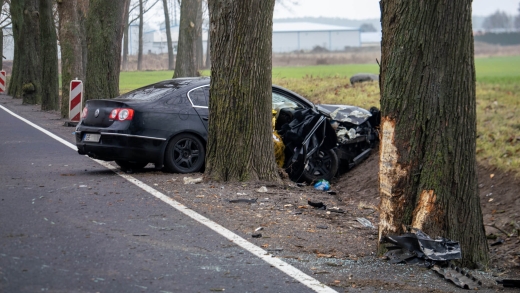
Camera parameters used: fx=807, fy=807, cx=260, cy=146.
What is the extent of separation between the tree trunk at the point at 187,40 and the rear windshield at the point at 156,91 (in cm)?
2108

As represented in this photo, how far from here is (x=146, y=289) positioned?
5.76m

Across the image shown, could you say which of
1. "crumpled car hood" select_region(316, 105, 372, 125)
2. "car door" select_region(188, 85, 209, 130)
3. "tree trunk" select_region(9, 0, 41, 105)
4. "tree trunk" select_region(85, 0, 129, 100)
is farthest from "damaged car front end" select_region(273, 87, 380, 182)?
"tree trunk" select_region(9, 0, 41, 105)

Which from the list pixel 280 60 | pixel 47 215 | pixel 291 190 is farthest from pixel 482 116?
pixel 280 60

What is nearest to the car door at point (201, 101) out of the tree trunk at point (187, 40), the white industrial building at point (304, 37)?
the tree trunk at point (187, 40)

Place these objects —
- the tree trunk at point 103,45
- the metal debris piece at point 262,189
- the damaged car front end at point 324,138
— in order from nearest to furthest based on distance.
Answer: the metal debris piece at point 262,189 < the damaged car front end at point 324,138 < the tree trunk at point 103,45

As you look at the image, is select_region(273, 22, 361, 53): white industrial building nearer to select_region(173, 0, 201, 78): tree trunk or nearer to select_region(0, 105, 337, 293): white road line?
select_region(173, 0, 201, 78): tree trunk

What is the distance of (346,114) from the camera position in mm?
14203

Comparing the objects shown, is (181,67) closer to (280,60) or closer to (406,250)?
(406,250)

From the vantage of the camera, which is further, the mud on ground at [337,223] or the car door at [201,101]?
the car door at [201,101]

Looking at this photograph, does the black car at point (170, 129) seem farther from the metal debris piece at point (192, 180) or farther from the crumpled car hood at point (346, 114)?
the metal debris piece at point (192, 180)

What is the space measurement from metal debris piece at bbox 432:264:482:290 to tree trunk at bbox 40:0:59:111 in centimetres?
2452

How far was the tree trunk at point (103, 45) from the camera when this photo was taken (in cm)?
2077

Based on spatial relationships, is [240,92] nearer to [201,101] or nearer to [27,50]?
[201,101]

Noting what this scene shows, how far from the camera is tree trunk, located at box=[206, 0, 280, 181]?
11055 mm
